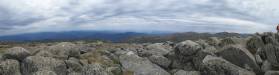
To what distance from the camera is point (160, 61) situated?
195ft

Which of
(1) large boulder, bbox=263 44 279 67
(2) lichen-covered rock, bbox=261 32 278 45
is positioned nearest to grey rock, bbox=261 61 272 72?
(1) large boulder, bbox=263 44 279 67

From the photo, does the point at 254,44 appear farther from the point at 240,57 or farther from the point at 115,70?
the point at 115,70

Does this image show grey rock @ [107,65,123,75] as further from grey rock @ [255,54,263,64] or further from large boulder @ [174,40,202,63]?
grey rock @ [255,54,263,64]

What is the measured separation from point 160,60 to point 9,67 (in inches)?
958

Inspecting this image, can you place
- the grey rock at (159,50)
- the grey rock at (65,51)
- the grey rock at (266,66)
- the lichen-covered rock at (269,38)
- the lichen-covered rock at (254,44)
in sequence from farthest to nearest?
the grey rock at (159,50)
the lichen-covered rock at (254,44)
the lichen-covered rock at (269,38)
the grey rock at (65,51)
the grey rock at (266,66)

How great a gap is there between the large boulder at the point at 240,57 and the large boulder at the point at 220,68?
9.57ft

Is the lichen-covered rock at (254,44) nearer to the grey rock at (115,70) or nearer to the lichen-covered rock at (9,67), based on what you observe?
the grey rock at (115,70)

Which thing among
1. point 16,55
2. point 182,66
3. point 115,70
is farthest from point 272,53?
point 16,55

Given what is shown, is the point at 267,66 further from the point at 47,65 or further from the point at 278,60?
the point at 47,65

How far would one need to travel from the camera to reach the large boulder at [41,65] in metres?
48.3

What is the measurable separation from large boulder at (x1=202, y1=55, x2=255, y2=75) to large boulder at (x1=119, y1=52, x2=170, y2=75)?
267 inches

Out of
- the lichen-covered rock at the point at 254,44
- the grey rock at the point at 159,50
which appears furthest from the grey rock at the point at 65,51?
the lichen-covered rock at the point at 254,44

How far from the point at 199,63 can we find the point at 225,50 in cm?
467

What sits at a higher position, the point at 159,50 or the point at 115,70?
the point at 159,50
